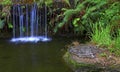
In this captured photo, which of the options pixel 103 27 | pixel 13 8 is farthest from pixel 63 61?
pixel 13 8

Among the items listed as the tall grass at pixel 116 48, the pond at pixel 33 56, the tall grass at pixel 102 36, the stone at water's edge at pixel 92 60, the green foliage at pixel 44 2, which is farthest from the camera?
the green foliage at pixel 44 2

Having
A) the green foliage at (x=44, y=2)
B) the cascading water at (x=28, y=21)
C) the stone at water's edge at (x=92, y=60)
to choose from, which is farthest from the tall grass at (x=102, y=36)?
the cascading water at (x=28, y=21)

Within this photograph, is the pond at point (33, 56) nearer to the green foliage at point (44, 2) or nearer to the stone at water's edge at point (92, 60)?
the stone at water's edge at point (92, 60)

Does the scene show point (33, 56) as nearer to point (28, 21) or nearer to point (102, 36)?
point (102, 36)

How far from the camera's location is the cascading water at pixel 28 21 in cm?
1259

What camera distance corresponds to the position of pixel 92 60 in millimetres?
7836

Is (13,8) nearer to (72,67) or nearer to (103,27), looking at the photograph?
(103,27)

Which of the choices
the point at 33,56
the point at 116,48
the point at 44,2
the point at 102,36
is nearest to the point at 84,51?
the point at 116,48

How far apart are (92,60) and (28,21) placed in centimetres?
546

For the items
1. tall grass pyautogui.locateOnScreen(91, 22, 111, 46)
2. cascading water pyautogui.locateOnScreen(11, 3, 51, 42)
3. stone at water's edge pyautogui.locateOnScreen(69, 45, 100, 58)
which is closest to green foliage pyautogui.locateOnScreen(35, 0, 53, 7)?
cascading water pyautogui.locateOnScreen(11, 3, 51, 42)

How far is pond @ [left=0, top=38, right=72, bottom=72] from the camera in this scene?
8359mm

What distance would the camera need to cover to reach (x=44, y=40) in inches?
468

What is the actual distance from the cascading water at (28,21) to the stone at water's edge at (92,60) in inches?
170

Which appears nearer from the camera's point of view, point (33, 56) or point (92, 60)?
point (92, 60)
